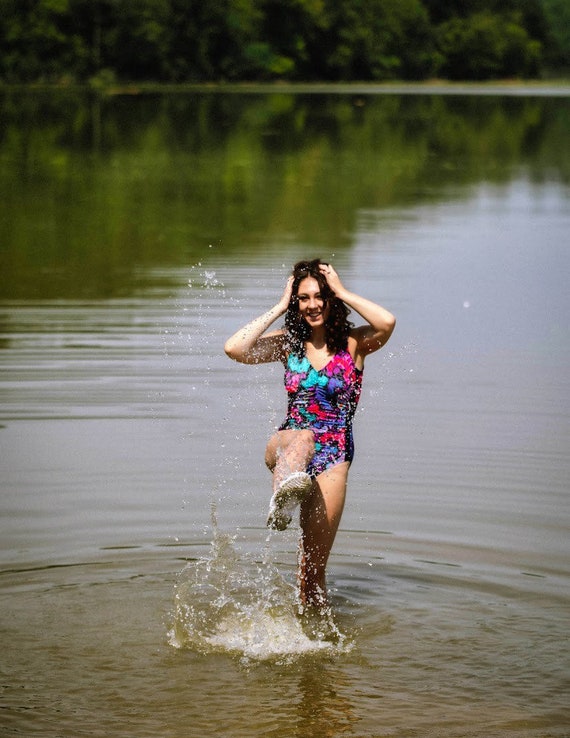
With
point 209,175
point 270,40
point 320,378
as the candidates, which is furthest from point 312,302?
point 270,40

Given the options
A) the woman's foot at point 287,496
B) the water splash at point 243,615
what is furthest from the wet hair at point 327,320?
the water splash at point 243,615

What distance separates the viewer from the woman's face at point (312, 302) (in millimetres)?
6781

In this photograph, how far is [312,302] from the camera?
22.2 feet

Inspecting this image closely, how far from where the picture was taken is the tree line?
78062 mm

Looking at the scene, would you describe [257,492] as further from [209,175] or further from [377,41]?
[377,41]

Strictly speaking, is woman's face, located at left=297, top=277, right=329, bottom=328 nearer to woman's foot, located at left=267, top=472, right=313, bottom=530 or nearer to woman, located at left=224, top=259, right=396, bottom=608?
woman, located at left=224, top=259, right=396, bottom=608

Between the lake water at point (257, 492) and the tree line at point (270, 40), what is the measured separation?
58431 millimetres

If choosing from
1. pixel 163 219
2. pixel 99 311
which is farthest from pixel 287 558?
pixel 163 219

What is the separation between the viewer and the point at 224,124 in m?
45.3

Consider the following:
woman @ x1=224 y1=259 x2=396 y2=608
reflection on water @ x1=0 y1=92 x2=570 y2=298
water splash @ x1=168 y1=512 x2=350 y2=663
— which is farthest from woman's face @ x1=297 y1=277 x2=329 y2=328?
reflection on water @ x1=0 y1=92 x2=570 y2=298

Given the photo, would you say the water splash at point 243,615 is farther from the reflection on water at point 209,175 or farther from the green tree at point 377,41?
the green tree at point 377,41

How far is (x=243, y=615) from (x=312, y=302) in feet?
4.86

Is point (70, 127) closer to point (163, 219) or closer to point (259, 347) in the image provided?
point (163, 219)

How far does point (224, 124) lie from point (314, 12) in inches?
2316
